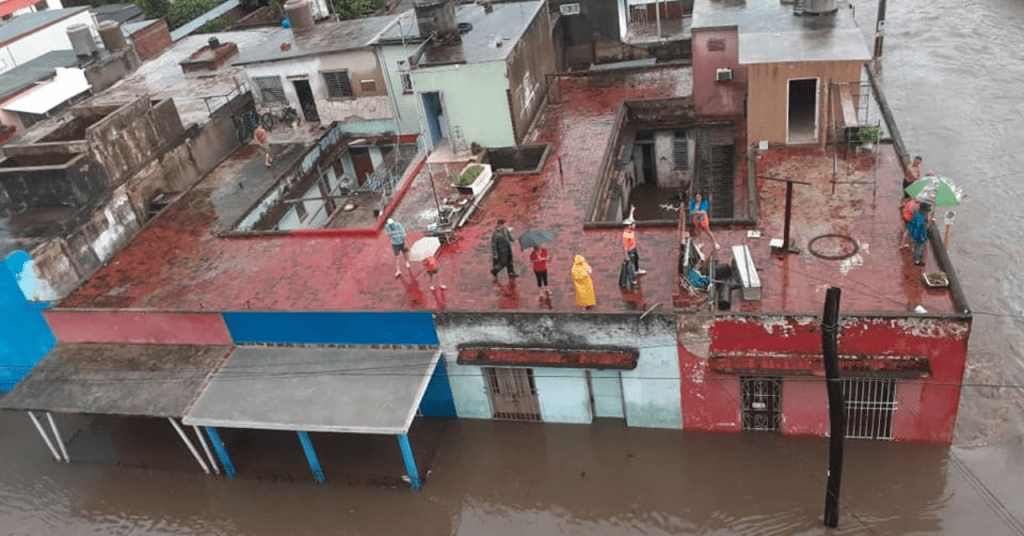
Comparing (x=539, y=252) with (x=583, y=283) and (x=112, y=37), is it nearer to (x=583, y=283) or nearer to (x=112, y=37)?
(x=583, y=283)

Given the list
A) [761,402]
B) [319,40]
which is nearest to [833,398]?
[761,402]

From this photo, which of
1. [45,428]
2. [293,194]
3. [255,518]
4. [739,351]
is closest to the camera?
[739,351]

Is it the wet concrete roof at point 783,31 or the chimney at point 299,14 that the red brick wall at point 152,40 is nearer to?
the chimney at point 299,14

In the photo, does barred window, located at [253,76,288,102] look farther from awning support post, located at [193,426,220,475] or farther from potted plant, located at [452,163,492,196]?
awning support post, located at [193,426,220,475]

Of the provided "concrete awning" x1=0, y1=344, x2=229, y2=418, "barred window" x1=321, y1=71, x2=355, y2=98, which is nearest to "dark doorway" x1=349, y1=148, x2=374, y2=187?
"barred window" x1=321, y1=71, x2=355, y2=98

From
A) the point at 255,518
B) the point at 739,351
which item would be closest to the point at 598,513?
the point at 739,351

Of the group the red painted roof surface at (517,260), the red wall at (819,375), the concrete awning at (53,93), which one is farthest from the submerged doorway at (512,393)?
the concrete awning at (53,93)

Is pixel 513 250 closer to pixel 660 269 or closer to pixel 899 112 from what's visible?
pixel 660 269
